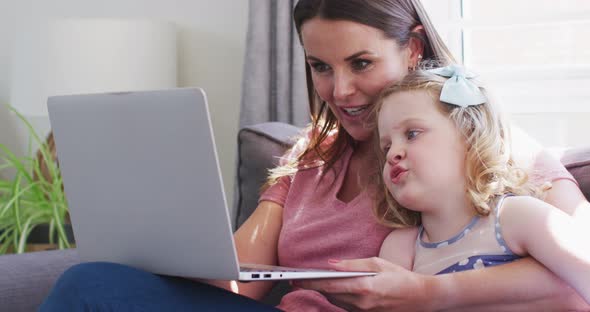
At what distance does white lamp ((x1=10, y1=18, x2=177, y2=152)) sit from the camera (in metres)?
2.50

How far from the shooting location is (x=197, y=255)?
1.14m

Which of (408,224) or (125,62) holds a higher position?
(125,62)

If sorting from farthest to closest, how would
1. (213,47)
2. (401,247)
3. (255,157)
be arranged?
(213,47)
(255,157)
(401,247)

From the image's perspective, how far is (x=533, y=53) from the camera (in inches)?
A: 105

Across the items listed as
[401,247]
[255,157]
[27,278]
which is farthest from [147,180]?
[255,157]

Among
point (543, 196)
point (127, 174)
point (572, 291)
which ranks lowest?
point (572, 291)

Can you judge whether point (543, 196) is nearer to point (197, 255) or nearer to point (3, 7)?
point (197, 255)

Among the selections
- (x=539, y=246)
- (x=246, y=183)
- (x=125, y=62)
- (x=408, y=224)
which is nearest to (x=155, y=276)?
(x=408, y=224)

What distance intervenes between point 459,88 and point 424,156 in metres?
0.14

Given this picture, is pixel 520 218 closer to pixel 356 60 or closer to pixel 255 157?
pixel 356 60

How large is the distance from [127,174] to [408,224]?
1.68 feet

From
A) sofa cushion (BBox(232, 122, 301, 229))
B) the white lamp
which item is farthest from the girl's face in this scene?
the white lamp

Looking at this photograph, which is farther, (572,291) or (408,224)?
(408,224)

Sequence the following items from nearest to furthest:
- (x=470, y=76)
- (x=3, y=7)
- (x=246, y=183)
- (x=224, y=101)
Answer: (x=470, y=76)
(x=246, y=183)
(x=224, y=101)
(x=3, y=7)
